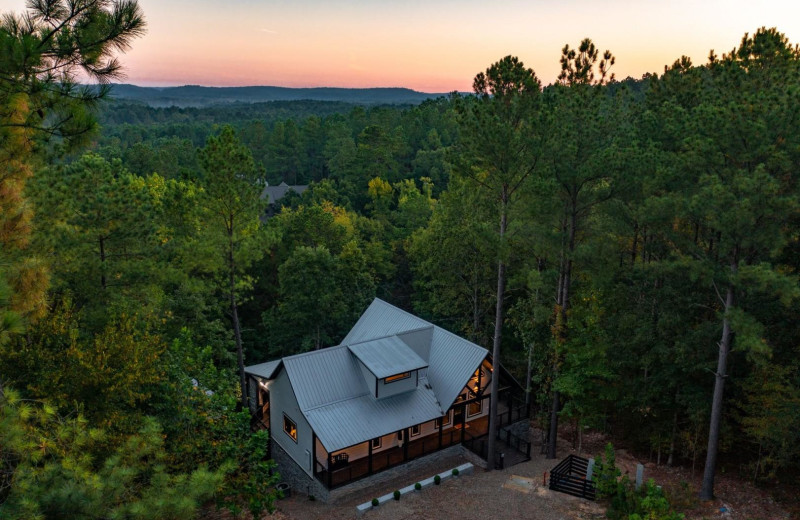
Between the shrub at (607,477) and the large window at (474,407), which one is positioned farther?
the large window at (474,407)

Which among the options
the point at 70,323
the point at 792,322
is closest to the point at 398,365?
the point at 70,323

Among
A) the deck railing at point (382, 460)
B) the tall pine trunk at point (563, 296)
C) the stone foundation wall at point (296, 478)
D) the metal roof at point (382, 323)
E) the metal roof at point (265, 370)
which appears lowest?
the stone foundation wall at point (296, 478)

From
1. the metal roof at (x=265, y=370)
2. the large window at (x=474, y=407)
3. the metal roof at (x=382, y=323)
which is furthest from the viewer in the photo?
the metal roof at (x=382, y=323)

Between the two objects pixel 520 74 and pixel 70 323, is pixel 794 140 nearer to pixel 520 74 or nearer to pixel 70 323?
pixel 520 74

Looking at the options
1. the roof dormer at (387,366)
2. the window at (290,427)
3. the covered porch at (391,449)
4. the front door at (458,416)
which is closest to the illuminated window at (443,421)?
the covered porch at (391,449)

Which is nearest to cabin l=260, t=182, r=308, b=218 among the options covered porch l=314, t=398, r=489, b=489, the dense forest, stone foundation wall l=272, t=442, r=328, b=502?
the dense forest

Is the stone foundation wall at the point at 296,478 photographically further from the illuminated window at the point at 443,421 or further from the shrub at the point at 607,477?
the shrub at the point at 607,477

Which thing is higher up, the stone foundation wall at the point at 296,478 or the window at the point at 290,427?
the window at the point at 290,427
